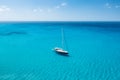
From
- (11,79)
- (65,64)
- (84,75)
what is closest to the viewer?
(11,79)

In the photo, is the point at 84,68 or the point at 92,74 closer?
the point at 92,74

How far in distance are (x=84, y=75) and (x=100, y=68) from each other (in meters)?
3.46

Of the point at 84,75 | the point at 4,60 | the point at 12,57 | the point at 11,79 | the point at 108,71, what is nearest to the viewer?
the point at 11,79

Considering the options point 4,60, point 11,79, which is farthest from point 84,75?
point 4,60

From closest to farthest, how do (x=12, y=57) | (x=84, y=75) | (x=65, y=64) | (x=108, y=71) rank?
(x=84, y=75) → (x=108, y=71) → (x=65, y=64) → (x=12, y=57)

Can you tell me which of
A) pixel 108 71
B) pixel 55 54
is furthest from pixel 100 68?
pixel 55 54

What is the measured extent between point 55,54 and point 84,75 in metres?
9.42

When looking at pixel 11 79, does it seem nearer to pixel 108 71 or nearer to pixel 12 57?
pixel 12 57

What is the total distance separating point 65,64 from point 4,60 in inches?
397

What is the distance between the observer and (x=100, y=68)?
2017 centimetres

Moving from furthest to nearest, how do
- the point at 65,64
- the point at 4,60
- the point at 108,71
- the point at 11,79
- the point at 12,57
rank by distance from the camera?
the point at 12,57, the point at 4,60, the point at 65,64, the point at 108,71, the point at 11,79

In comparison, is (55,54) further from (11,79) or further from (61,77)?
(11,79)

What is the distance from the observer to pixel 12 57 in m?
24.8

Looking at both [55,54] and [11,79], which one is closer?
[11,79]
